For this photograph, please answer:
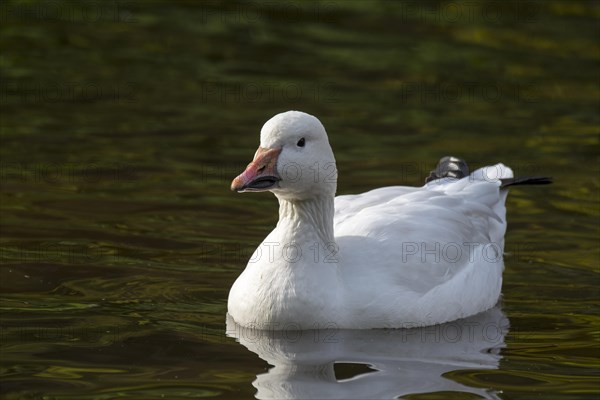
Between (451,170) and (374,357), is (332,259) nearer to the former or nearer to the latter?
(374,357)

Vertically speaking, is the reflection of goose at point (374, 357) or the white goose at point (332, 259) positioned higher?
the white goose at point (332, 259)

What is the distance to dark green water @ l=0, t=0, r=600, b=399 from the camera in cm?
915

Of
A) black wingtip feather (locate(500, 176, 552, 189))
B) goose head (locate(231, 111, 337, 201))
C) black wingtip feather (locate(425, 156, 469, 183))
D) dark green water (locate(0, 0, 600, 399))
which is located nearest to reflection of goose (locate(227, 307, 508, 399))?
dark green water (locate(0, 0, 600, 399))

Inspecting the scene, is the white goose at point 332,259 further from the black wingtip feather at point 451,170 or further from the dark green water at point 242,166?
the black wingtip feather at point 451,170

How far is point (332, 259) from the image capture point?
9.91 m

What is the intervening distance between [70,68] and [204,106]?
2.74 meters

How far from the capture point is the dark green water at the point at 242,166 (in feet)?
30.0

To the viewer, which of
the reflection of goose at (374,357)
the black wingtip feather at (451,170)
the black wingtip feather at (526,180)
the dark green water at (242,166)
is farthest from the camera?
the black wingtip feather at (451,170)

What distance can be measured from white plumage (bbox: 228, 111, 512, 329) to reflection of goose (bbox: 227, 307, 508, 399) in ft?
0.36

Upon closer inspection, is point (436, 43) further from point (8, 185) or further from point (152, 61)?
point (8, 185)

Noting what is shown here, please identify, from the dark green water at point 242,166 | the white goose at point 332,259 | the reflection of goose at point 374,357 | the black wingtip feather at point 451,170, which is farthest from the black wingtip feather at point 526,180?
the reflection of goose at point 374,357

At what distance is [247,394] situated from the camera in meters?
8.45

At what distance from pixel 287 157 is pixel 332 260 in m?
1.02

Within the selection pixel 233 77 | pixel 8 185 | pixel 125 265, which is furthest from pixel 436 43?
pixel 125 265
